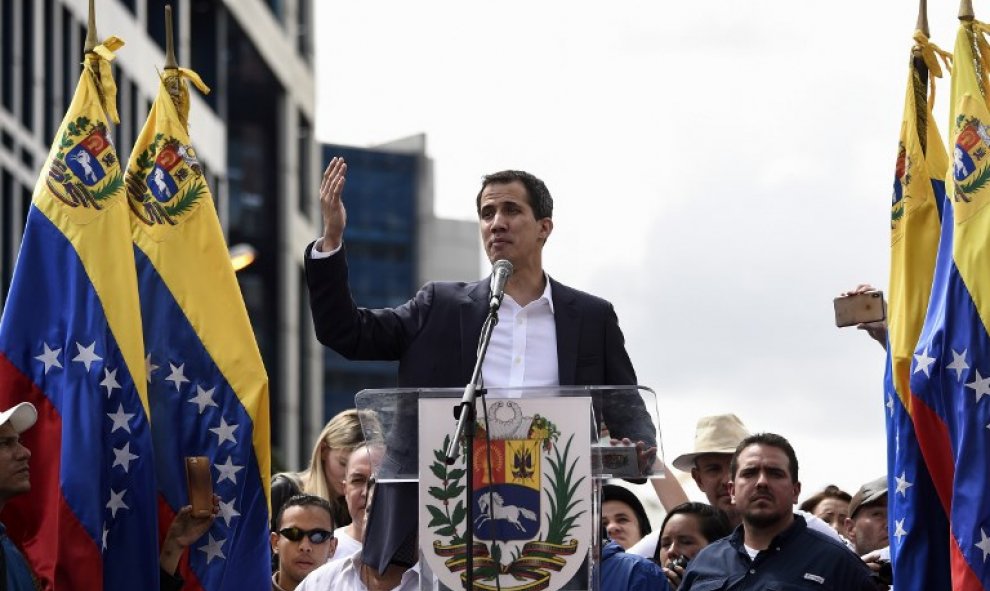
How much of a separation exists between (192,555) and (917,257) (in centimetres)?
340

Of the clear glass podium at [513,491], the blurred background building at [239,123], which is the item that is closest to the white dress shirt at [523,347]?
the clear glass podium at [513,491]

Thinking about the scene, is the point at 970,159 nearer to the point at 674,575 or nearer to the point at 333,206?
the point at 674,575

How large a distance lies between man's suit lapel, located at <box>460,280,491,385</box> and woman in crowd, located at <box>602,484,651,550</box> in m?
3.05

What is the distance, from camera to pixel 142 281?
10.1 meters

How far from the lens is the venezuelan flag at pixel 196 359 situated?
989 centimetres

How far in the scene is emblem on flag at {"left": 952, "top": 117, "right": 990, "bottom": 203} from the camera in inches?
376

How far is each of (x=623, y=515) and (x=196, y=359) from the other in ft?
9.59

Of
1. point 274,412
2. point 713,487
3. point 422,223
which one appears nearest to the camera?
point 713,487

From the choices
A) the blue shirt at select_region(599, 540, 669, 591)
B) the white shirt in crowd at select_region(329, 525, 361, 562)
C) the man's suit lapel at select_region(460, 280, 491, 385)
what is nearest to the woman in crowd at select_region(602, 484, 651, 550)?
the white shirt in crowd at select_region(329, 525, 361, 562)

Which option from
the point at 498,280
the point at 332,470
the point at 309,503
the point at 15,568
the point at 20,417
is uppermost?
the point at 498,280

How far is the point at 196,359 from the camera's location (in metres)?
10.1

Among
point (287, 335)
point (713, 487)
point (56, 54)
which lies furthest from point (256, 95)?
→ point (713, 487)

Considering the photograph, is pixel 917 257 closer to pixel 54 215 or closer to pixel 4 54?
pixel 54 215

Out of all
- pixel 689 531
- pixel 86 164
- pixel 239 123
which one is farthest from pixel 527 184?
pixel 239 123
